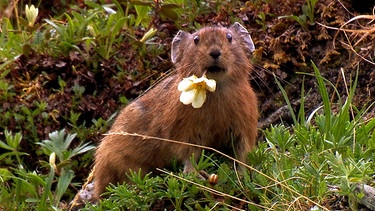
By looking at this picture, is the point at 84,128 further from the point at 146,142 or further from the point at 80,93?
the point at 146,142

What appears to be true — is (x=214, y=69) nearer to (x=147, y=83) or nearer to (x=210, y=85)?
(x=210, y=85)

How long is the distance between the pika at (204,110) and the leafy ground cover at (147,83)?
17cm

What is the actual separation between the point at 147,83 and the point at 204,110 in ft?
7.18

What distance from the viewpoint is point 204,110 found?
5793 mm

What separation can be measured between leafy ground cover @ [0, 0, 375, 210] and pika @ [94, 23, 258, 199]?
17 cm

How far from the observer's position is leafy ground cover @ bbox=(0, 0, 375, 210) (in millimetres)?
5316

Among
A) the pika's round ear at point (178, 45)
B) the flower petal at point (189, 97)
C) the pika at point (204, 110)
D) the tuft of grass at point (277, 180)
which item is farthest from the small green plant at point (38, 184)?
the flower petal at point (189, 97)

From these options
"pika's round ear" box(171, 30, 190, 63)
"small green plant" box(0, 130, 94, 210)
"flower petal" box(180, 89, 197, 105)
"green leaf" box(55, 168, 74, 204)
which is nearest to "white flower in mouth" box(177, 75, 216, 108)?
"flower petal" box(180, 89, 197, 105)

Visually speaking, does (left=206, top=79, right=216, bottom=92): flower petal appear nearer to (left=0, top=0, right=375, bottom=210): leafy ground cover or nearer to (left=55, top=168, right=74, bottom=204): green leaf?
(left=0, top=0, right=375, bottom=210): leafy ground cover

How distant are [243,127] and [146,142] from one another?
0.73 metres

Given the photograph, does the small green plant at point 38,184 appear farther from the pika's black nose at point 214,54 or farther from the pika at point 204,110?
the pika's black nose at point 214,54

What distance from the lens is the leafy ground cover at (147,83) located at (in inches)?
209

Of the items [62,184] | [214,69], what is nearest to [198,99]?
[214,69]

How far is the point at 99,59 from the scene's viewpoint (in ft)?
26.9
